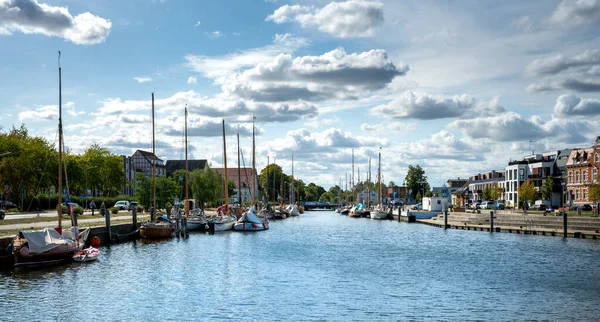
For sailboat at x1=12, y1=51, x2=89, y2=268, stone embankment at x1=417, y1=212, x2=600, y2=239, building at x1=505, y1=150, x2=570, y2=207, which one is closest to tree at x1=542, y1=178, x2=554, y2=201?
building at x1=505, y1=150, x2=570, y2=207

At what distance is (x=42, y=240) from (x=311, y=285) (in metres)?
18.2

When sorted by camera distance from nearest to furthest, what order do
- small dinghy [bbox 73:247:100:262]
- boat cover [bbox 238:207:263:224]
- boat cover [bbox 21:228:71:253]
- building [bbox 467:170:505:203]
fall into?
boat cover [bbox 21:228:71:253] → small dinghy [bbox 73:247:100:262] → boat cover [bbox 238:207:263:224] → building [bbox 467:170:505:203]

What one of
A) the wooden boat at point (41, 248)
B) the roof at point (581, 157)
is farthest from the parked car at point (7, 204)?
the roof at point (581, 157)

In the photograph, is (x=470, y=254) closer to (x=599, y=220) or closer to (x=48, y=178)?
(x=599, y=220)

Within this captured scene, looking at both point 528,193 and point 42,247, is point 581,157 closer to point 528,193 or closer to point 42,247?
point 528,193

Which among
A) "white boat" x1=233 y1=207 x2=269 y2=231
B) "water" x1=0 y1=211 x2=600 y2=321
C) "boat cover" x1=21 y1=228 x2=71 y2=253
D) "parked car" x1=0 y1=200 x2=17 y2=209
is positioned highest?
"parked car" x1=0 y1=200 x2=17 y2=209

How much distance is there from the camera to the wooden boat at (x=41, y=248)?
130 feet

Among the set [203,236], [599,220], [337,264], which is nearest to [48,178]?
[203,236]

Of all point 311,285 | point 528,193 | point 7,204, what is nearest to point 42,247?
point 311,285

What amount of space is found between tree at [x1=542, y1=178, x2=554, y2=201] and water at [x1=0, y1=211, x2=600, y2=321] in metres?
66.5

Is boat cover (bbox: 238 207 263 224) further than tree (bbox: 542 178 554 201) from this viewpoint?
No

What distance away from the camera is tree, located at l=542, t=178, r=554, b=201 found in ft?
399

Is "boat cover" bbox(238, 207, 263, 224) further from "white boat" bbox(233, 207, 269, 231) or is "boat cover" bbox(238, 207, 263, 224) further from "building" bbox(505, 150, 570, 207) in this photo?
"building" bbox(505, 150, 570, 207)

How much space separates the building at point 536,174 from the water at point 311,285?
234 feet
